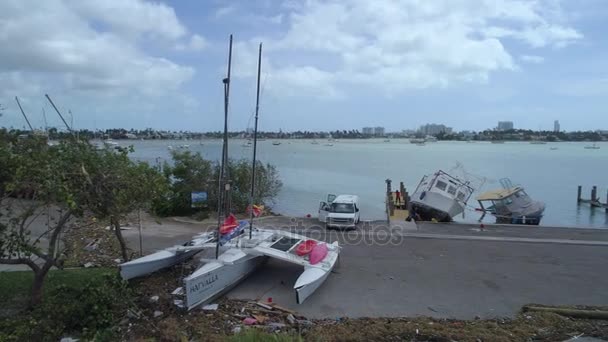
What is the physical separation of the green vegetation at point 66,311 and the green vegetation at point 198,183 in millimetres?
13052

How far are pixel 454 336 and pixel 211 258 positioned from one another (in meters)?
5.90

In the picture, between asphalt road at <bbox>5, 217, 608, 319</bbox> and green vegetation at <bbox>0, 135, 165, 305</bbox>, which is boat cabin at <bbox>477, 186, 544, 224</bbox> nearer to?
asphalt road at <bbox>5, 217, 608, 319</bbox>

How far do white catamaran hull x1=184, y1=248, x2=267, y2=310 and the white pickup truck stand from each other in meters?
8.01

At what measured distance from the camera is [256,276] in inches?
469

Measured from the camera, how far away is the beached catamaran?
9.55 meters

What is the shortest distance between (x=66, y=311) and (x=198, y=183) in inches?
620

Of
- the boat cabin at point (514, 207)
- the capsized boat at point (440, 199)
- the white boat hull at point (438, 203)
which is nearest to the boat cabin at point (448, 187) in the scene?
the capsized boat at point (440, 199)

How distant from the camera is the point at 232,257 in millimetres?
10688

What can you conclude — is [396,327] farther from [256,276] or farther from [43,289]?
[43,289]

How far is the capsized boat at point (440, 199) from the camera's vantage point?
28141mm

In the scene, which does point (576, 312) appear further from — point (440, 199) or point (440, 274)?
point (440, 199)

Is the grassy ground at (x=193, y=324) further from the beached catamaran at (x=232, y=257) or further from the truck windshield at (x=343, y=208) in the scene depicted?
the truck windshield at (x=343, y=208)

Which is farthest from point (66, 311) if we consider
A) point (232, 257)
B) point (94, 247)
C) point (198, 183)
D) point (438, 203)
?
point (438, 203)

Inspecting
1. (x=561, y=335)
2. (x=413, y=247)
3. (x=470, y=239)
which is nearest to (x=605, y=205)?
(x=470, y=239)
